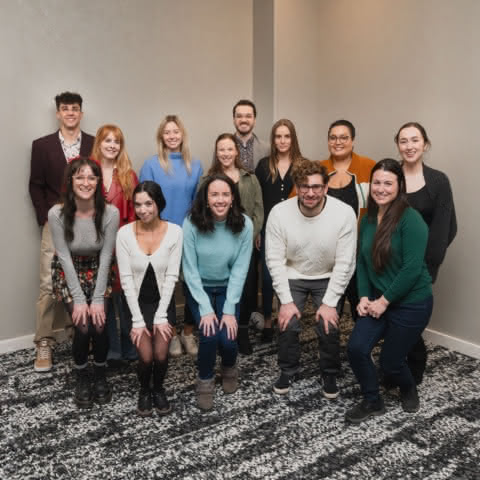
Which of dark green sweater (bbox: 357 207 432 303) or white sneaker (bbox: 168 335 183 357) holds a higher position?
dark green sweater (bbox: 357 207 432 303)

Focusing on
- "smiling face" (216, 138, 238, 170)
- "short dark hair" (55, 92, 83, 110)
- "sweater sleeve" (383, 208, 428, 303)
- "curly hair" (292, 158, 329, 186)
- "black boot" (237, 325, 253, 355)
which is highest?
"short dark hair" (55, 92, 83, 110)

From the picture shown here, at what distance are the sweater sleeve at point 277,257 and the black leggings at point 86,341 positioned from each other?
0.89 metres

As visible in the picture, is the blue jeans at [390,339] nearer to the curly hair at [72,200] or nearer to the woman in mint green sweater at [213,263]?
the woman in mint green sweater at [213,263]

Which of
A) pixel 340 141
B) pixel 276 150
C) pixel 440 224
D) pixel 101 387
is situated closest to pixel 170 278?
pixel 101 387

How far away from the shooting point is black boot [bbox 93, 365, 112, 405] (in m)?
2.41

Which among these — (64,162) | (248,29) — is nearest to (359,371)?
(64,162)

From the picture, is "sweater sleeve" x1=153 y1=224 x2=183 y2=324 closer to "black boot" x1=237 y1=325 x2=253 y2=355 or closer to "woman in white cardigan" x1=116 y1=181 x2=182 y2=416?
"woman in white cardigan" x1=116 y1=181 x2=182 y2=416

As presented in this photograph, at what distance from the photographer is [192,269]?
239cm

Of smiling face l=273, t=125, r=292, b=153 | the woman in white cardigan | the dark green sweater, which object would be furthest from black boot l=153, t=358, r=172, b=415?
smiling face l=273, t=125, r=292, b=153

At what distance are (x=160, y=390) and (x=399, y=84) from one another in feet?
7.98

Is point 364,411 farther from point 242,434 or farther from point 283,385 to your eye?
point 242,434

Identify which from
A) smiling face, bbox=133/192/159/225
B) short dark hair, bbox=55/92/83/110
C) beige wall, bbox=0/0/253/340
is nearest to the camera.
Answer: smiling face, bbox=133/192/159/225

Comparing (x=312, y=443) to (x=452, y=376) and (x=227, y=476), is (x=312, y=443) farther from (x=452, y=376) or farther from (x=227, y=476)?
(x=452, y=376)

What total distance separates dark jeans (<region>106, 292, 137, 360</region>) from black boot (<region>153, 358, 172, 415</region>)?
1.68ft
